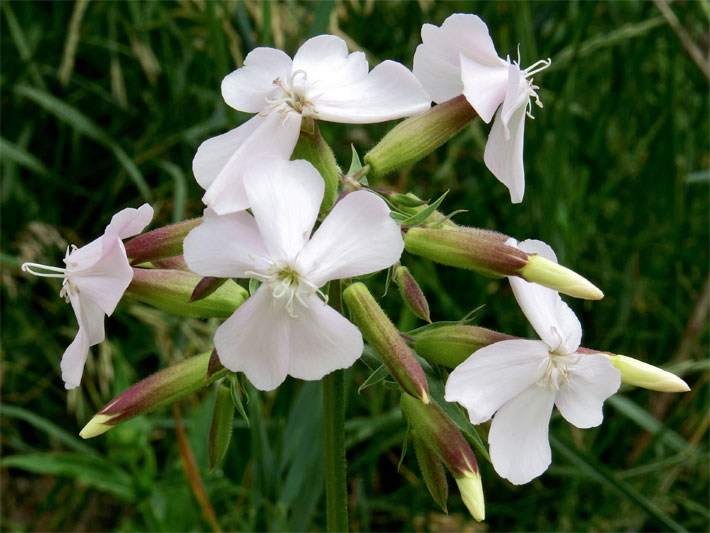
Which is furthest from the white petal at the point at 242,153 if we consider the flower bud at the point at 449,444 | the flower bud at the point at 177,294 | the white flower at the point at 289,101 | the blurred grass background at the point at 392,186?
the blurred grass background at the point at 392,186

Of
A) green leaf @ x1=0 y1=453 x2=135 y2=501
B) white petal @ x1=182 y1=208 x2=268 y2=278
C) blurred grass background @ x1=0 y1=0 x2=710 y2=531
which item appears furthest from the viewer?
blurred grass background @ x1=0 y1=0 x2=710 y2=531

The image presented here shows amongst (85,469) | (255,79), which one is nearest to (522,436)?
(255,79)

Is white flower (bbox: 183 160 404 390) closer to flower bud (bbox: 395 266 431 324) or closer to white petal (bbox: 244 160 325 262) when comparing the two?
white petal (bbox: 244 160 325 262)

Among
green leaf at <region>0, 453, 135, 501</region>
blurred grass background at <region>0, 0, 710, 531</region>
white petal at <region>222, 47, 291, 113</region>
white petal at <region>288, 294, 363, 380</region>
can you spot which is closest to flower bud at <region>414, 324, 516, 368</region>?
white petal at <region>288, 294, 363, 380</region>

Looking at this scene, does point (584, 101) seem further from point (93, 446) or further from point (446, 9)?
point (93, 446)

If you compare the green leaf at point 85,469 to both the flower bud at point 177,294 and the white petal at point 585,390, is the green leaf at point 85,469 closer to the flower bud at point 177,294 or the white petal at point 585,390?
the flower bud at point 177,294

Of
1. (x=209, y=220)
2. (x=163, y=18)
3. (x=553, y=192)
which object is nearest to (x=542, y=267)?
(x=209, y=220)
